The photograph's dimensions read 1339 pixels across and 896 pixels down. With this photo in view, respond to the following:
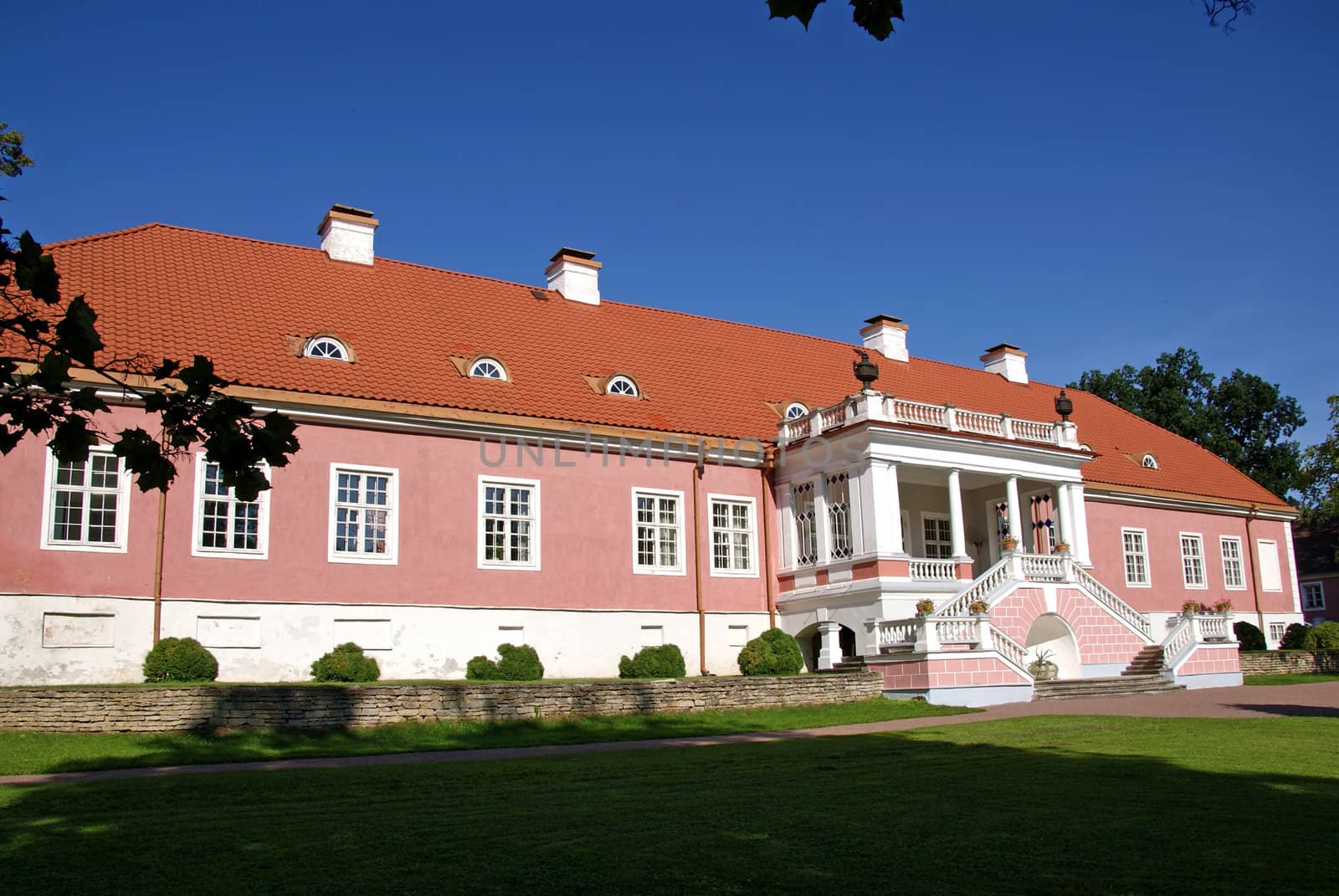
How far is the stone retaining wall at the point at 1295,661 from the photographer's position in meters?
29.0

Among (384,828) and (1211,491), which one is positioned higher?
(1211,491)

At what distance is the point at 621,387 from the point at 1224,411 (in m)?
43.2

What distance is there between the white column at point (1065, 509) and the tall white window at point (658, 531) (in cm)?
1009

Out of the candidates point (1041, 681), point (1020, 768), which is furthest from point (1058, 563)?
point (1020, 768)

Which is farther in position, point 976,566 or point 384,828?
point 976,566

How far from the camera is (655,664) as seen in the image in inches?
862

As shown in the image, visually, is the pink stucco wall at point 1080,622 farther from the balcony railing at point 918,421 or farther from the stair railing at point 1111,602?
the balcony railing at point 918,421

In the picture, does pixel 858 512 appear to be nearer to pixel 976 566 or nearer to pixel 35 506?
pixel 976 566

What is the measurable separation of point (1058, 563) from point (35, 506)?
20474 mm

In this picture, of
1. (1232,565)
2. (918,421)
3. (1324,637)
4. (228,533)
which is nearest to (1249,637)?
(1324,637)

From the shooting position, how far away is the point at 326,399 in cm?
2075

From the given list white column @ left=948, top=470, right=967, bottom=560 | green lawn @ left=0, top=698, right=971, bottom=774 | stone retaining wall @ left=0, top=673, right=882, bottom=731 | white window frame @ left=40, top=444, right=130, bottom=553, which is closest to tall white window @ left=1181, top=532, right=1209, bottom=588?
white column @ left=948, top=470, right=967, bottom=560

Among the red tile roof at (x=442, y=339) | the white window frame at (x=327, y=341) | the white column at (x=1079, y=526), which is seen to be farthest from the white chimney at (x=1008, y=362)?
the white window frame at (x=327, y=341)

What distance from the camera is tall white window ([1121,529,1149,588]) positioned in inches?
1302
